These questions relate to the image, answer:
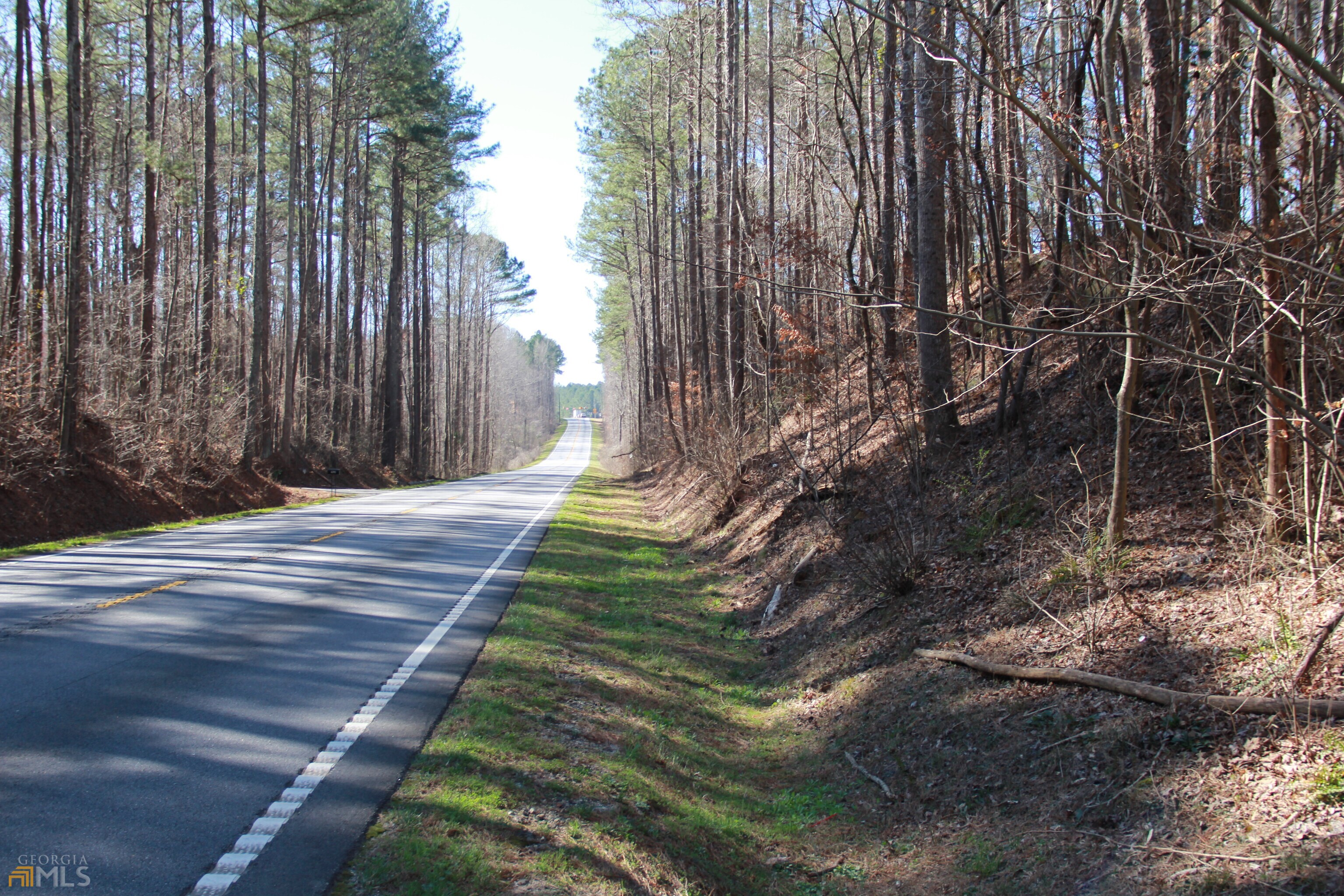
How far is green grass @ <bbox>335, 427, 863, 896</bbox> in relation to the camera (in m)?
3.74

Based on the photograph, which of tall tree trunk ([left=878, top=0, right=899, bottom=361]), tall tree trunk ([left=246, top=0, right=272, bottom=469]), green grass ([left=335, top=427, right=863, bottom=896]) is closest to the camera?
green grass ([left=335, top=427, right=863, bottom=896])

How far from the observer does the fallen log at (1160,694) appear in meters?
3.76

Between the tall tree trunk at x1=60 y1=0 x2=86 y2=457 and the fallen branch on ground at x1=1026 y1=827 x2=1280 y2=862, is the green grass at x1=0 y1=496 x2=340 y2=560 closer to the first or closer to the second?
the tall tree trunk at x1=60 y1=0 x2=86 y2=457

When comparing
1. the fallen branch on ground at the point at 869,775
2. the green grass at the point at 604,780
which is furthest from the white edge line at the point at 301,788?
the fallen branch on ground at the point at 869,775

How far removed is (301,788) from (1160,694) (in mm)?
4614

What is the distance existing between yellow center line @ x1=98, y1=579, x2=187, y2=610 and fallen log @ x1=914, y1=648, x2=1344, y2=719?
7890 millimetres

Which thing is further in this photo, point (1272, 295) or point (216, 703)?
point (216, 703)

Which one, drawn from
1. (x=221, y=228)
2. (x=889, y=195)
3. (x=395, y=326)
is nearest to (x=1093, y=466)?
(x=889, y=195)

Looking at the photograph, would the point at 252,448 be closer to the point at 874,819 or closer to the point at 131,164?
the point at 131,164

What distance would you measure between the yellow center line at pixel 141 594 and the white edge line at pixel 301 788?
10.9ft

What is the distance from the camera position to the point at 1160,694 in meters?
4.34

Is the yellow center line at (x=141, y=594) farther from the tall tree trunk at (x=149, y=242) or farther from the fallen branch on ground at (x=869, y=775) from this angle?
the tall tree trunk at (x=149, y=242)

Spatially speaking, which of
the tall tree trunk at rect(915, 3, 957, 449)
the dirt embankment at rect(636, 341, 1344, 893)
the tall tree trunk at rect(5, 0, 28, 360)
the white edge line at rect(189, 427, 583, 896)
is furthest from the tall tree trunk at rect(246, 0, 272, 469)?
the tall tree trunk at rect(915, 3, 957, 449)

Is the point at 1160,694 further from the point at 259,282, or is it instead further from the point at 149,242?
the point at 259,282
